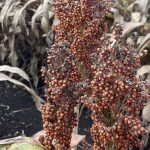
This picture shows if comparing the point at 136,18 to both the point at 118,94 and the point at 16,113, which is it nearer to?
the point at 16,113

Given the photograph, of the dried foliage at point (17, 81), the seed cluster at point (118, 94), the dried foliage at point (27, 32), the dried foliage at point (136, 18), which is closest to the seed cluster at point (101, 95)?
the seed cluster at point (118, 94)

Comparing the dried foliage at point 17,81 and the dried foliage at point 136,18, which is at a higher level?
the dried foliage at point 136,18

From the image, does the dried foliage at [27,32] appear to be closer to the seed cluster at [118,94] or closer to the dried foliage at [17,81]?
the dried foliage at [17,81]

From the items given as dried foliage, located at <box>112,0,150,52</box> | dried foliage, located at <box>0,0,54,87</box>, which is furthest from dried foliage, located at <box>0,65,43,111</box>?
dried foliage, located at <box>0,0,54,87</box>

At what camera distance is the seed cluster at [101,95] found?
1.17 metres

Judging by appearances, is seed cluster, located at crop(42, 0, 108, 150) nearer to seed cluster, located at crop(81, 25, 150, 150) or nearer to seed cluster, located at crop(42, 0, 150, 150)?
seed cluster, located at crop(42, 0, 150, 150)

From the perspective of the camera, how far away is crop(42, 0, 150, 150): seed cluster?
1174 millimetres

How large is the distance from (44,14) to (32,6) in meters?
0.56

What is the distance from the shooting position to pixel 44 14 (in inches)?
124

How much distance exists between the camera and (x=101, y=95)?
118 cm

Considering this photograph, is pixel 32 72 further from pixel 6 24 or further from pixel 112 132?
pixel 112 132

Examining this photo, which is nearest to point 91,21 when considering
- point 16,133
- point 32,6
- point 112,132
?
point 112,132

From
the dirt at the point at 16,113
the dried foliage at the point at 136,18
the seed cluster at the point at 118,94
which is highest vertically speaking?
the dried foliage at the point at 136,18

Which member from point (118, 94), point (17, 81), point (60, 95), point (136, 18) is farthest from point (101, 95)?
point (136, 18)
